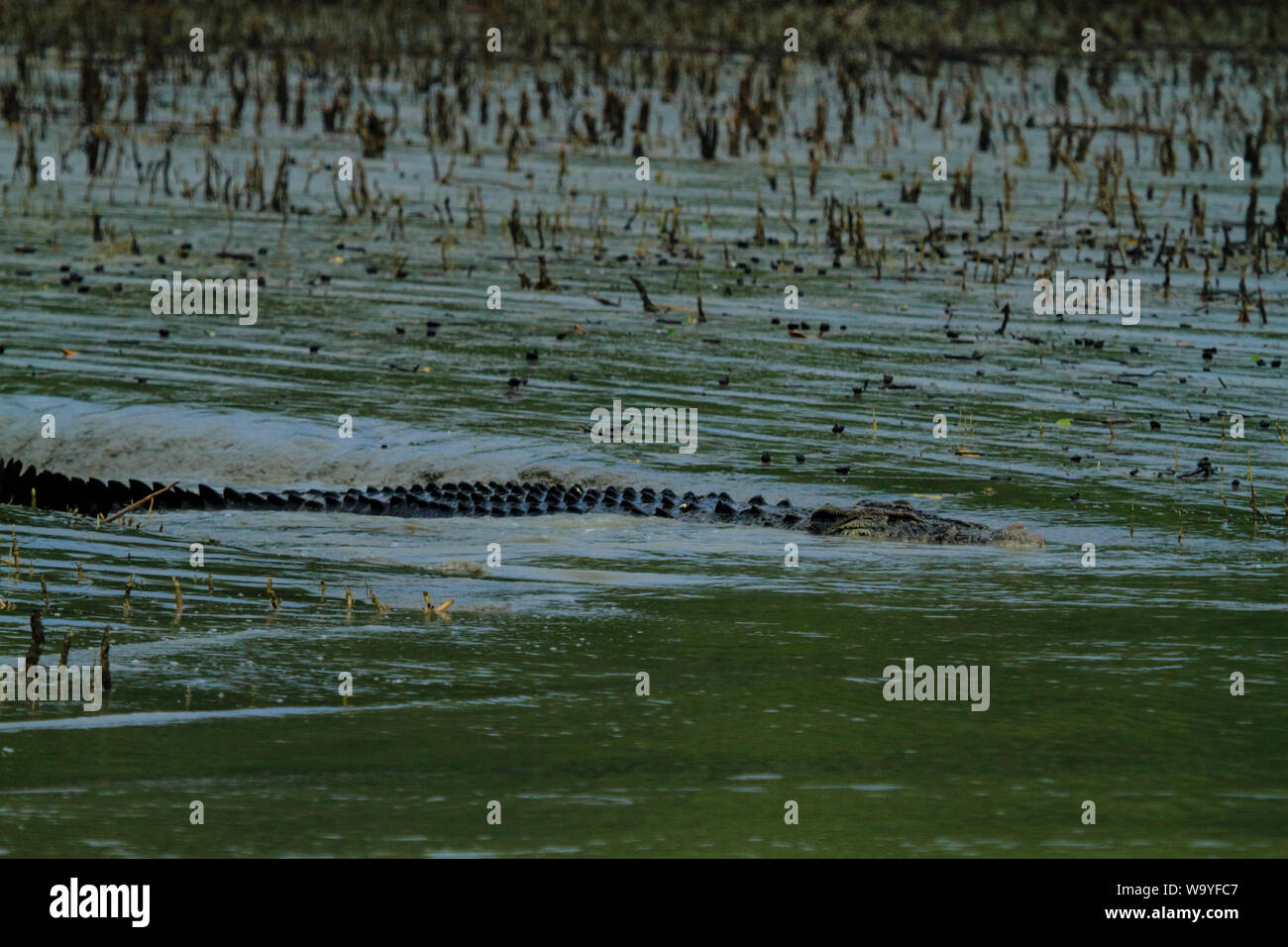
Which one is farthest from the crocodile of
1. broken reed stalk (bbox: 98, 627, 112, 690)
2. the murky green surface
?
broken reed stalk (bbox: 98, 627, 112, 690)

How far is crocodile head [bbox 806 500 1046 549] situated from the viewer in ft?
29.1

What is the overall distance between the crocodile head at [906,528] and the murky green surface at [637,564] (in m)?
0.13

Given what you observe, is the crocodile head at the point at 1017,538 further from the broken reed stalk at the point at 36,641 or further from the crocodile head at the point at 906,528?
the broken reed stalk at the point at 36,641

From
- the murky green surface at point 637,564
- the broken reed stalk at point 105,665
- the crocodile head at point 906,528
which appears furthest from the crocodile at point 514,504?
the broken reed stalk at point 105,665

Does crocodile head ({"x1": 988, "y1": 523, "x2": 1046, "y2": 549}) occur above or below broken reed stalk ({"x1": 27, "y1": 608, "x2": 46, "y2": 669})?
below

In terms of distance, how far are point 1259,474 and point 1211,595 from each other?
92.9 inches

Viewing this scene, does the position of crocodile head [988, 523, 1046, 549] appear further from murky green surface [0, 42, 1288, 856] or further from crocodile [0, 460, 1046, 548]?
murky green surface [0, 42, 1288, 856]

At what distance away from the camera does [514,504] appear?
9555 millimetres

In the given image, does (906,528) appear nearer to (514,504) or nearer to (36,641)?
(514,504)

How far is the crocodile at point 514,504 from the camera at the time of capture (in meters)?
9.02

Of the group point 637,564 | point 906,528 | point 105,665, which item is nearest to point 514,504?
point 637,564

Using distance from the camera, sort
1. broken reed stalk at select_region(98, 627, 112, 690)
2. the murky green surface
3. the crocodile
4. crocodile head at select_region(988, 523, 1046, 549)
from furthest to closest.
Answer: the crocodile, crocodile head at select_region(988, 523, 1046, 549), broken reed stalk at select_region(98, 627, 112, 690), the murky green surface
